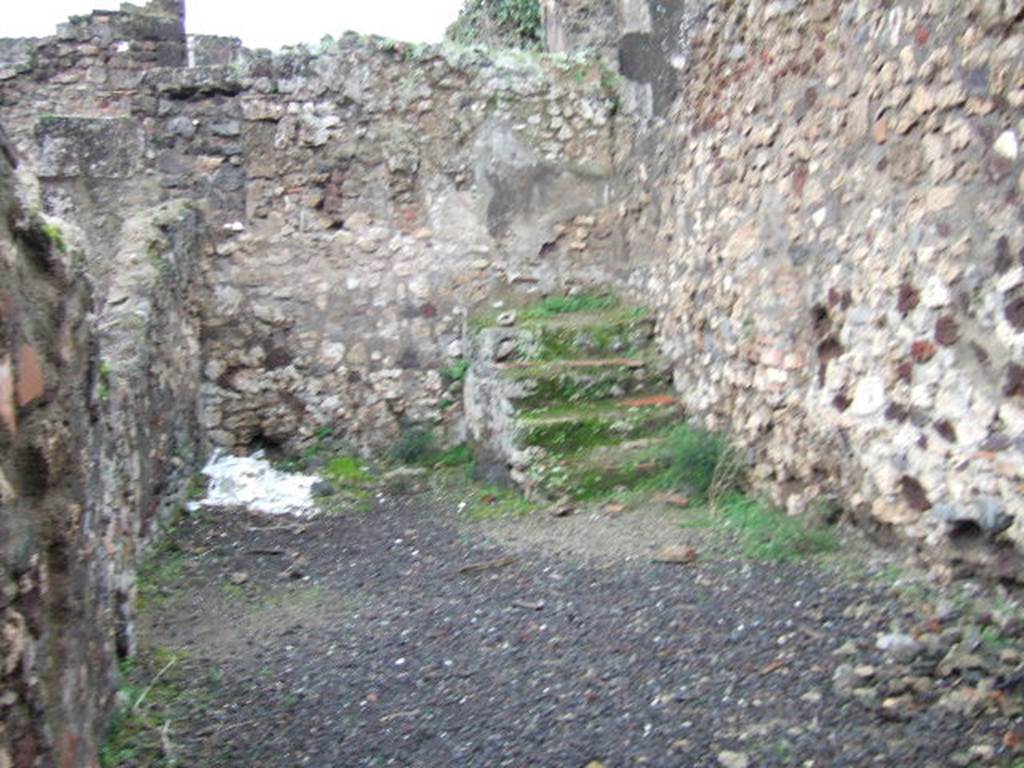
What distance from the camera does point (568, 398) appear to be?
17.1 feet

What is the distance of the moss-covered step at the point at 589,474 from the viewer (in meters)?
4.77

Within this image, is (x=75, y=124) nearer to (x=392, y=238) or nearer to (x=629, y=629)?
(x=392, y=238)

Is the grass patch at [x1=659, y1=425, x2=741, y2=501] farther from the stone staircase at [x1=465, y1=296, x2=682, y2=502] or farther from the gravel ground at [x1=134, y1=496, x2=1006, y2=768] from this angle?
the gravel ground at [x1=134, y1=496, x2=1006, y2=768]

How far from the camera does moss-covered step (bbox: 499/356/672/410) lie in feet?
17.0

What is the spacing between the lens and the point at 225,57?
10023 millimetres

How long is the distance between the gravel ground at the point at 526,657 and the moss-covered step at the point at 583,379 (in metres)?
0.97

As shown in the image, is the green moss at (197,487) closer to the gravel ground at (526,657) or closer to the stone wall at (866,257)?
the gravel ground at (526,657)

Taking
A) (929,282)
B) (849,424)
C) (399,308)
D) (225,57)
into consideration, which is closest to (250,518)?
(399,308)

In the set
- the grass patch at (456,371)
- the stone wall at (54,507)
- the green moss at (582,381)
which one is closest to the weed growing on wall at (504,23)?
the grass patch at (456,371)

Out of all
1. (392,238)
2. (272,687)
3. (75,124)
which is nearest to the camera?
(272,687)

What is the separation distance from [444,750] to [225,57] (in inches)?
353

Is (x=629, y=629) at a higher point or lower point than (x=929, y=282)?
lower

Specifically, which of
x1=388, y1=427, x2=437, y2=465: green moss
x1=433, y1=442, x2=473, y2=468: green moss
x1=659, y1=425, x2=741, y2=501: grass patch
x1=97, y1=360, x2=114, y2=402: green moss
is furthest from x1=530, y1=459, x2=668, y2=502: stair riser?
x1=97, y1=360, x2=114, y2=402: green moss

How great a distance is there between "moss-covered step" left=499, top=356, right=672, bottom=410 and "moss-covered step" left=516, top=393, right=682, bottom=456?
0.07 meters
